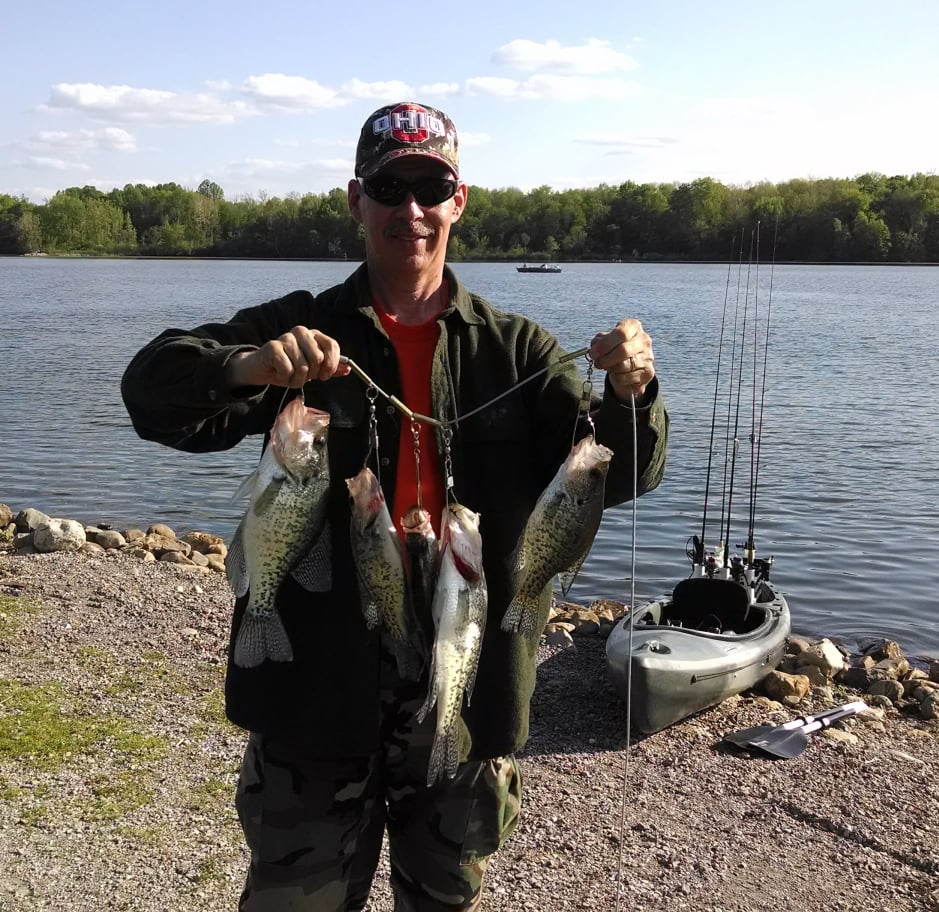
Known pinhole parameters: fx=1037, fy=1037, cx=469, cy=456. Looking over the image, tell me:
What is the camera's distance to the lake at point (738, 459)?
1398cm

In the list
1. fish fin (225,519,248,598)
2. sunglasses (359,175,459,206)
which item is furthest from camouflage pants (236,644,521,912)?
sunglasses (359,175,459,206)

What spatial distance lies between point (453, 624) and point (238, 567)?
28.3 inches

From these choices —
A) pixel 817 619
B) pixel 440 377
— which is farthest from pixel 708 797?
pixel 817 619

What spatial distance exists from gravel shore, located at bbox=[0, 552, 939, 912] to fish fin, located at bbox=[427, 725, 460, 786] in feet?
7.36

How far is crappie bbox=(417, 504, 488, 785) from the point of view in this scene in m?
3.15

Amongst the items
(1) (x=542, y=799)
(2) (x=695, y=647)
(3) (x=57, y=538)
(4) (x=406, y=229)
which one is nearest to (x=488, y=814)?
(4) (x=406, y=229)

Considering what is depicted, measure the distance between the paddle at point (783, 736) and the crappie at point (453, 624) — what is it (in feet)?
16.9

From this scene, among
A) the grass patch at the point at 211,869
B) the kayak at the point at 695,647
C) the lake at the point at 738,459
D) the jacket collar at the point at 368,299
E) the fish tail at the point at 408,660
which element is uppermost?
the jacket collar at the point at 368,299

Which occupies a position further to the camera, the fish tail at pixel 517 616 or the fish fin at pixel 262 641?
the fish tail at pixel 517 616

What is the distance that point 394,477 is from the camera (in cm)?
351

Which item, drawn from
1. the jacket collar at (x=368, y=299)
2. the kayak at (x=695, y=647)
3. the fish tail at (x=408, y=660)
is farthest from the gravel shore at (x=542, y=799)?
the jacket collar at (x=368, y=299)

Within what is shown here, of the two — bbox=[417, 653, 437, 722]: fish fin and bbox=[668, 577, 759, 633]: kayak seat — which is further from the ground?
bbox=[417, 653, 437, 722]: fish fin

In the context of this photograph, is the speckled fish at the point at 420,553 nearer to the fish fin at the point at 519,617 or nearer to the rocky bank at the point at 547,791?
the fish fin at the point at 519,617

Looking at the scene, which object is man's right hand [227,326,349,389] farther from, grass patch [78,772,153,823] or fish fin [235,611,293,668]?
grass patch [78,772,153,823]
